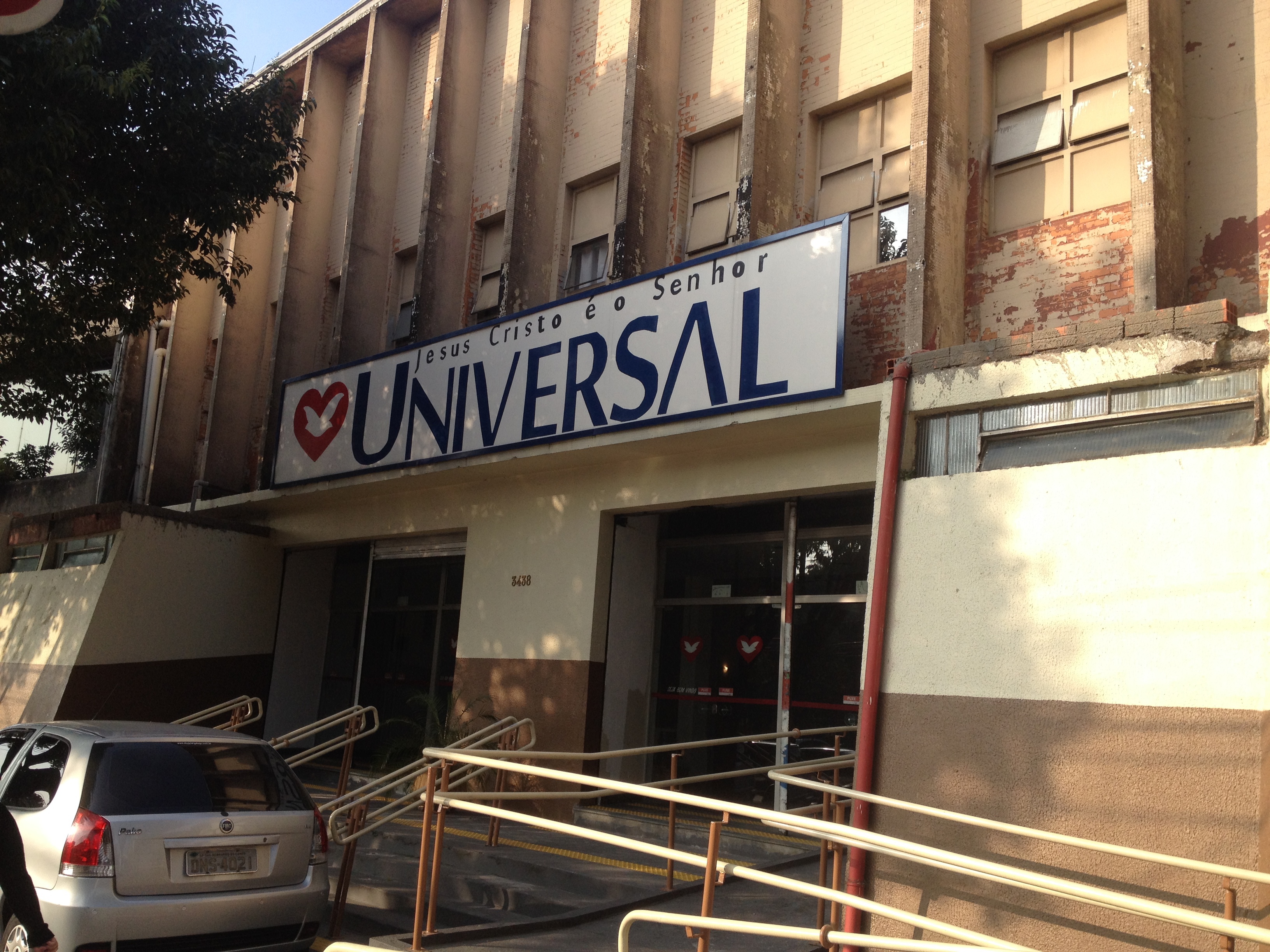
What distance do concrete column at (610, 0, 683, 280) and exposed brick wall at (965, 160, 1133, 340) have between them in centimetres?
362

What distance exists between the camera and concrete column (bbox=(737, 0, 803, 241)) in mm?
10695

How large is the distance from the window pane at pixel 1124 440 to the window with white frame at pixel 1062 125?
3.15 m

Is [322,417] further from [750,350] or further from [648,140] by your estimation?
[750,350]

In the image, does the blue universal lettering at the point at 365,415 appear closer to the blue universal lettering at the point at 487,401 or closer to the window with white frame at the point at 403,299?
the blue universal lettering at the point at 487,401

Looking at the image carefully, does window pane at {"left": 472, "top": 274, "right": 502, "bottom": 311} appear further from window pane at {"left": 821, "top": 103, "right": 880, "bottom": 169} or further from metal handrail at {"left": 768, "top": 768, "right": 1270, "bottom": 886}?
metal handrail at {"left": 768, "top": 768, "right": 1270, "bottom": 886}

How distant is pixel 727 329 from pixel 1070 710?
4604 millimetres

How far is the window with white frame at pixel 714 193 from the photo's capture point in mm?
11938

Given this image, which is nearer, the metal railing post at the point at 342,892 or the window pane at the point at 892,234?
the metal railing post at the point at 342,892

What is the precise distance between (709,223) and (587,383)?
2.72 meters

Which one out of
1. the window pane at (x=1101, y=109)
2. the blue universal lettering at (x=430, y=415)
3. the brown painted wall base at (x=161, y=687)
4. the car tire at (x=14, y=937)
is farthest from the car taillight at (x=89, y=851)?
the window pane at (x=1101, y=109)

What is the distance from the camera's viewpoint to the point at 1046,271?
9250 mm

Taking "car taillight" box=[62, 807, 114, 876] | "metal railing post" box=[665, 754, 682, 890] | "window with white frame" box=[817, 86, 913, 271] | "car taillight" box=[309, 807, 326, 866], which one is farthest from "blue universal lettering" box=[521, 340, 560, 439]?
"car taillight" box=[62, 807, 114, 876]

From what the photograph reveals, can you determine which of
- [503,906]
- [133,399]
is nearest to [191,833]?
[503,906]

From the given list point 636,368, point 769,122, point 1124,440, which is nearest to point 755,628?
point 636,368
